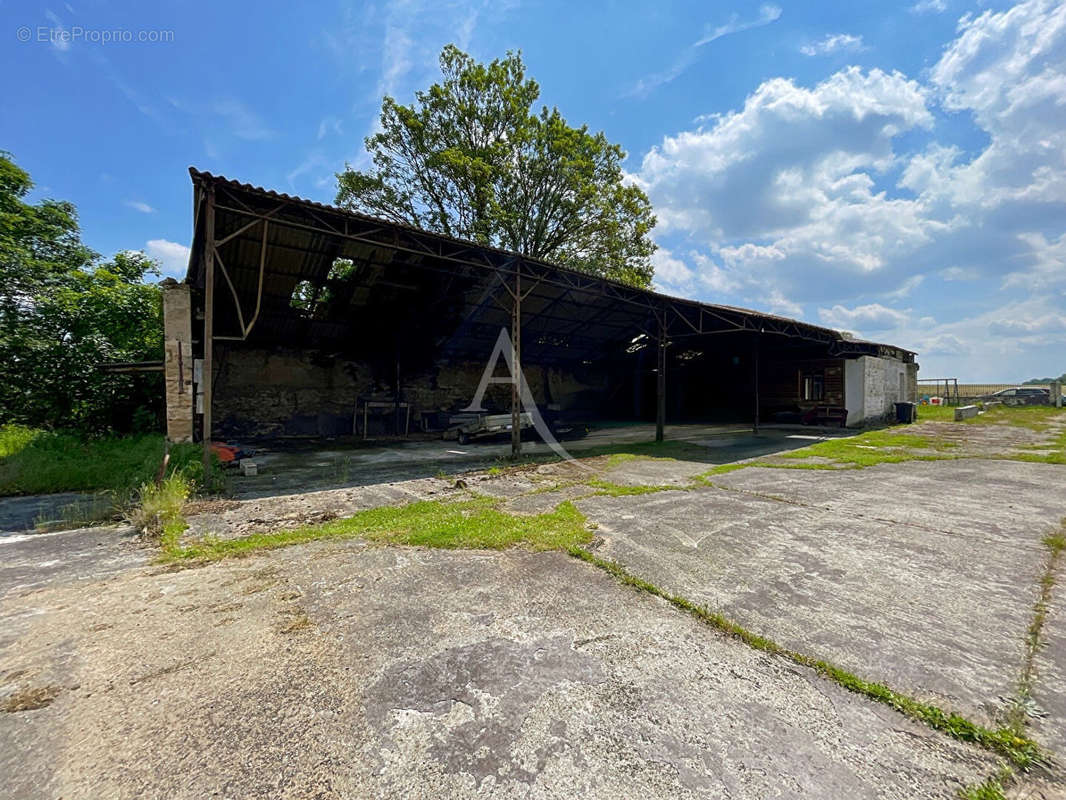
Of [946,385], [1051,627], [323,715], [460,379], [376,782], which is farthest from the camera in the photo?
[946,385]

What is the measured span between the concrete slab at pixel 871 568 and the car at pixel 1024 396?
29113 millimetres

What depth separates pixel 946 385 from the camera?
26.3m

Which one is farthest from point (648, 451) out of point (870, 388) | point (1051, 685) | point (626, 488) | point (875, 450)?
point (870, 388)

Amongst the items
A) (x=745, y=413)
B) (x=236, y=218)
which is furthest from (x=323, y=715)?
(x=745, y=413)

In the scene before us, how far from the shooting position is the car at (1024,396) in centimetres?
2445

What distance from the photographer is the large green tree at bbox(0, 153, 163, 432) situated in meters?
8.92

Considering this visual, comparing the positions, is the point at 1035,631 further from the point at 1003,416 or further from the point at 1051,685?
the point at 1003,416

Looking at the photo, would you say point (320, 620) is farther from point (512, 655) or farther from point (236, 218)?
point (236, 218)

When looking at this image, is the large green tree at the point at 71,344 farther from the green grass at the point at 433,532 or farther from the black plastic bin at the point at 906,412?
the black plastic bin at the point at 906,412

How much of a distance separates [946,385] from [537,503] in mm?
33662

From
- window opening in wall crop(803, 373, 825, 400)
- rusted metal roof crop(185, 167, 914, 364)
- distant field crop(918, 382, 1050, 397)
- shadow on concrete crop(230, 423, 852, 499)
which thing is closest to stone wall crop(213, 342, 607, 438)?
rusted metal roof crop(185, 167, 914, 364)

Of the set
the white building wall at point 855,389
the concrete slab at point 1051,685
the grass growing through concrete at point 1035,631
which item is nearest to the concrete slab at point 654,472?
the grass growing through concrete at point 1035,631

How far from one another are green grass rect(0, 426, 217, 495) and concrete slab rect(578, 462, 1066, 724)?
6242 millimetres

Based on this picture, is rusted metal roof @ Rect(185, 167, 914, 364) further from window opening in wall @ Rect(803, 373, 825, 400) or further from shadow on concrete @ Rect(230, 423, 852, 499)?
shadow on concrete @ Rect(230, 423, 852, 499)
